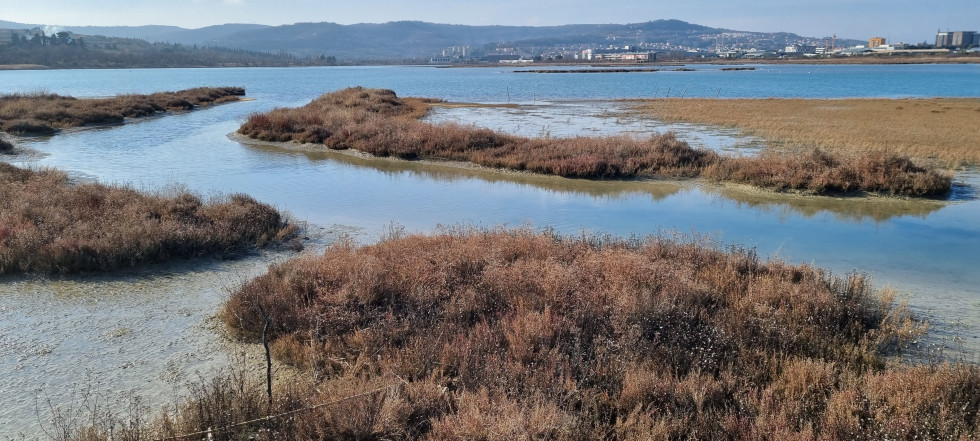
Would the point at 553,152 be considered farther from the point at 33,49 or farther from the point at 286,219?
the point at 33,49

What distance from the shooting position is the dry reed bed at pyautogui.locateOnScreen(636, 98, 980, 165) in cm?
2495

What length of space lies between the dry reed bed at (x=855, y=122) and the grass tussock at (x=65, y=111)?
34886 millimetres

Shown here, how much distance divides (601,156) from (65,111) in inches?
1297

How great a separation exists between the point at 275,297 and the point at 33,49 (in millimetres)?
219356

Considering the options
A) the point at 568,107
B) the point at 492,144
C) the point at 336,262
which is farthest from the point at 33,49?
the point at 336,262

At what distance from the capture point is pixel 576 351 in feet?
22.5

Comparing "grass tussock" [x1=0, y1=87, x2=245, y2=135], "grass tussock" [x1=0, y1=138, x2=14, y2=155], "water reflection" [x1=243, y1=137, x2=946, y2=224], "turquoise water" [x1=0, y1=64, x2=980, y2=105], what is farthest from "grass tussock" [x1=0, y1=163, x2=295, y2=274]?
"turquoise water" [x1=0, y1=64, x2=980, y2=105]

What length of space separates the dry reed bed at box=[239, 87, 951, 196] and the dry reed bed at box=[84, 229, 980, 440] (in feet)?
33.1

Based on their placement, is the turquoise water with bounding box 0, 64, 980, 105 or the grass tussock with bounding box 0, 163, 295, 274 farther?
the turquoise water with bounding box 0, 64, 980, 105

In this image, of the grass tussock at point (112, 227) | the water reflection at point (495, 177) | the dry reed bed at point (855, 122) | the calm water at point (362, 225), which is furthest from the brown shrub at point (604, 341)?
the dry reed bed at point (855, 122)

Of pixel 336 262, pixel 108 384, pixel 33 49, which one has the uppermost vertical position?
pixel 33 49

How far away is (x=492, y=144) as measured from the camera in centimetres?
2538

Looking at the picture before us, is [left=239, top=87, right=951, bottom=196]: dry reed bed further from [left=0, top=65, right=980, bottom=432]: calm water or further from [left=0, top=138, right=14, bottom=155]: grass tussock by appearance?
[left=0, top=138, right=14, bottom=155]: grass tussock

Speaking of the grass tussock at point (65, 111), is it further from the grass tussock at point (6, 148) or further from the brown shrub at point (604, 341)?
the brown shrub at point (604, 341)
